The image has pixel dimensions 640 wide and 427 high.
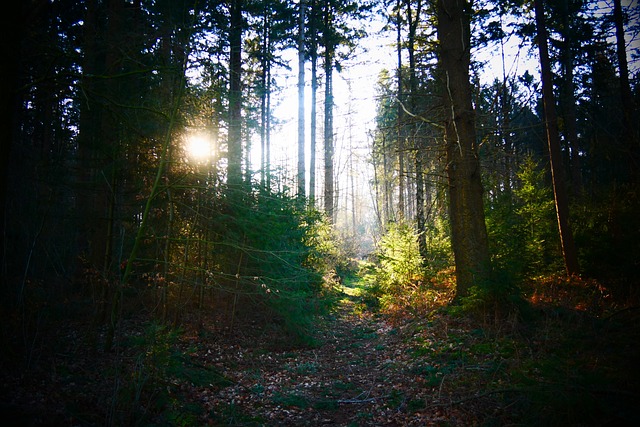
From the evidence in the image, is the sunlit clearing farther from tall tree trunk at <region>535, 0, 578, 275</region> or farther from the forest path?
tall tree trunk at <region>535, 0, 578, 275</region>

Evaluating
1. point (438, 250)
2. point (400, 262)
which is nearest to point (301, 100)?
point (400, 262)

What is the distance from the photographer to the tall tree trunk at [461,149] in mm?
7895

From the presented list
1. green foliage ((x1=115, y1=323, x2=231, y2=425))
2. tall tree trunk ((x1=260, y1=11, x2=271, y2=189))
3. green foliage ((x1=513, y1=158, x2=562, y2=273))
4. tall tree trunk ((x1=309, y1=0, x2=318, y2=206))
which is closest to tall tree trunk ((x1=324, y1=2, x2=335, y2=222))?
tall tree trunk ((x1=309, y1=0, x2=318, y2=206))

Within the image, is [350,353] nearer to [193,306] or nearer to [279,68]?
[193,306]

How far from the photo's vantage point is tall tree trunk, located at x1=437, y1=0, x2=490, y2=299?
7.89 metres

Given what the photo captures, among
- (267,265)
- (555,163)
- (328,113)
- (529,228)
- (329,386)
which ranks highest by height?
(328,113)

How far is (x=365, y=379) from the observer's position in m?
6.13

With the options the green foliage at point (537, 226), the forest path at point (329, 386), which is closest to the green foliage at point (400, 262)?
the forest path at point (329, 386)

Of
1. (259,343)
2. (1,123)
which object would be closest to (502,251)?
(259,343)

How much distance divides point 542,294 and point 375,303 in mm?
5743

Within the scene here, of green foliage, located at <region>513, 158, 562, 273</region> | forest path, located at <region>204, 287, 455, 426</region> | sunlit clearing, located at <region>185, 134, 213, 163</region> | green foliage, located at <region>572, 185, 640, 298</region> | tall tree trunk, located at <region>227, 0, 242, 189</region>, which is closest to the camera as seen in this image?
forest path, located at <region>204, 287, 455, 426</region>

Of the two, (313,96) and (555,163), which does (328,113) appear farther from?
(555,163)

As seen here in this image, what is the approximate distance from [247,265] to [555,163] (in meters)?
11.8

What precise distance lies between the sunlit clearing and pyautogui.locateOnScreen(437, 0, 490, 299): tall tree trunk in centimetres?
612
